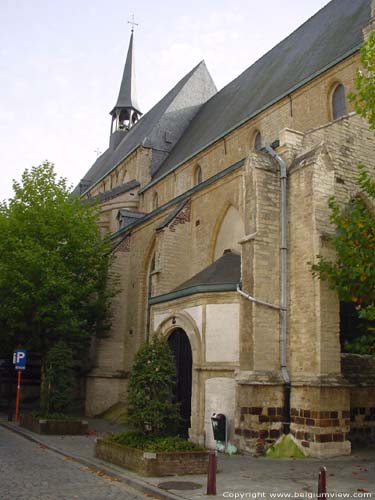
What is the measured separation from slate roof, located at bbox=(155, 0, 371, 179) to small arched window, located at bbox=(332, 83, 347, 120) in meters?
0.87

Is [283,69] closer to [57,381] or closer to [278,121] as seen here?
[278,121]

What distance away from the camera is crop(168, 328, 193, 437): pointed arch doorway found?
14.3 meters

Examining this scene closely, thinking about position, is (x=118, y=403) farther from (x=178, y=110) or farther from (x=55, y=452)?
(x=178, y=110)

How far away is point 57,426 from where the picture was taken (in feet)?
50.5

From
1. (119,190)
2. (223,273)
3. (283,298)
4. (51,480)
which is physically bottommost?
(51,480)

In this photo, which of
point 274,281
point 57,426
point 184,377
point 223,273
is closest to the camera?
point 274,281

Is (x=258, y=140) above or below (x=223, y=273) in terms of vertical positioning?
above

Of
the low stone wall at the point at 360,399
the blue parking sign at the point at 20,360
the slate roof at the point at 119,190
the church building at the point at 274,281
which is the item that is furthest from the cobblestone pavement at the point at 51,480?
the slate roof at the point at 119,190

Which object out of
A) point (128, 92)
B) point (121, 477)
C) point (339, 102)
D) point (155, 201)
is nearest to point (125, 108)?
point (128, 92)

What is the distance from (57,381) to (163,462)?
7.97 metres

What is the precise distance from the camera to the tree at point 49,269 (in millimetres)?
19281

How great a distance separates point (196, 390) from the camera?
13.4m

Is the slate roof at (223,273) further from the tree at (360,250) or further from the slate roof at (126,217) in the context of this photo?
the slate roof at (126,217)

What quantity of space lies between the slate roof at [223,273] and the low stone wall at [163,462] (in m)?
4.94
